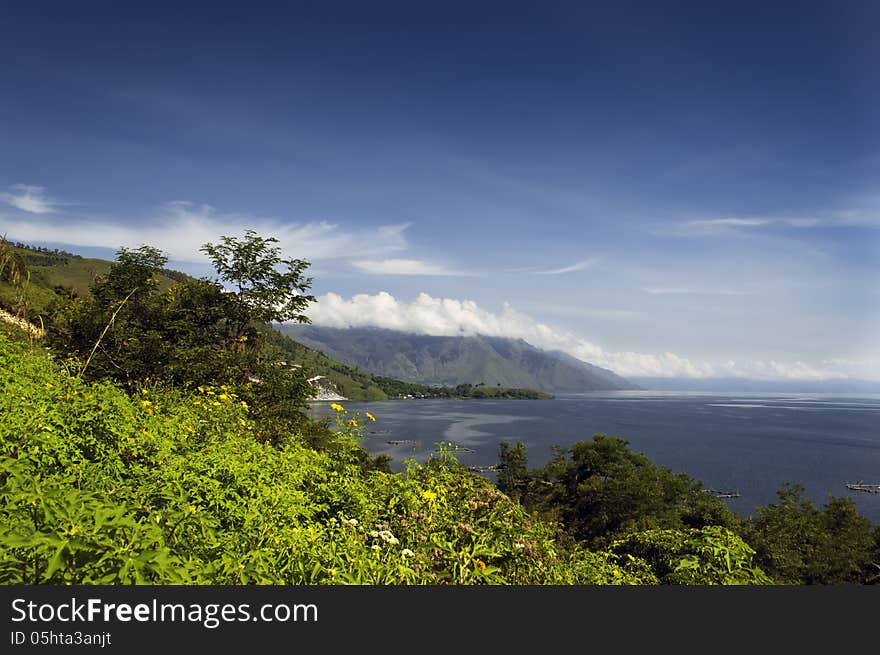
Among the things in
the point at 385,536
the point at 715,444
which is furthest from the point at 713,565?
the point at 715,444

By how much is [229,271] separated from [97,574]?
17147mm

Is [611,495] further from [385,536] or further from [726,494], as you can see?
[726,494]

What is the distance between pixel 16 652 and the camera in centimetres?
235

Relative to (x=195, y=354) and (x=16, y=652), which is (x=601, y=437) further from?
(x=16, y=652)

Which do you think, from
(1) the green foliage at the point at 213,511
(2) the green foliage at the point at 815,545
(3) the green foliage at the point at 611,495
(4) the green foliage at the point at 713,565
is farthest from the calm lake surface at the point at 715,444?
(1) the green foliage at the point at 213,511

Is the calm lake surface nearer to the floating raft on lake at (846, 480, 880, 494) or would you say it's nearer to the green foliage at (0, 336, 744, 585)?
the floating raft on lake at (846, 480, 880, 494)

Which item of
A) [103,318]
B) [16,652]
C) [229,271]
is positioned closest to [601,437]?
[229,271]

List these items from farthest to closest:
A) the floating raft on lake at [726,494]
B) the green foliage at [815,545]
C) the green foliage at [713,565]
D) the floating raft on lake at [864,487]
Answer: the floating raft on lake at [864,487]
the floating raft on lake at [726,494]
the green foliage at [815,545]
the green foliage at [713,565]

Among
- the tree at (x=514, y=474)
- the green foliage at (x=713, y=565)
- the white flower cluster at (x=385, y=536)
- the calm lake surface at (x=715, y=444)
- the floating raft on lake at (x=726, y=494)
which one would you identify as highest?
the white flower cluster at (x=385, y=536)

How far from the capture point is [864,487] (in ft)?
260

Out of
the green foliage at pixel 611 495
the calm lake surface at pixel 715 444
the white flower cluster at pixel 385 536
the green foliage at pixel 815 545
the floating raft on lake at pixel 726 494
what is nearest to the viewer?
the white flower cluster at pixel 385 536

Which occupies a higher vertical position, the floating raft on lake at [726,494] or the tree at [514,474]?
the tree at [514,474]

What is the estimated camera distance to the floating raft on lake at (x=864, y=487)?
255 ft

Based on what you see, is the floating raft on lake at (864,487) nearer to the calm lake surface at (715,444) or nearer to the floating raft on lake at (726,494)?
the calm lake surface at (715,444)
